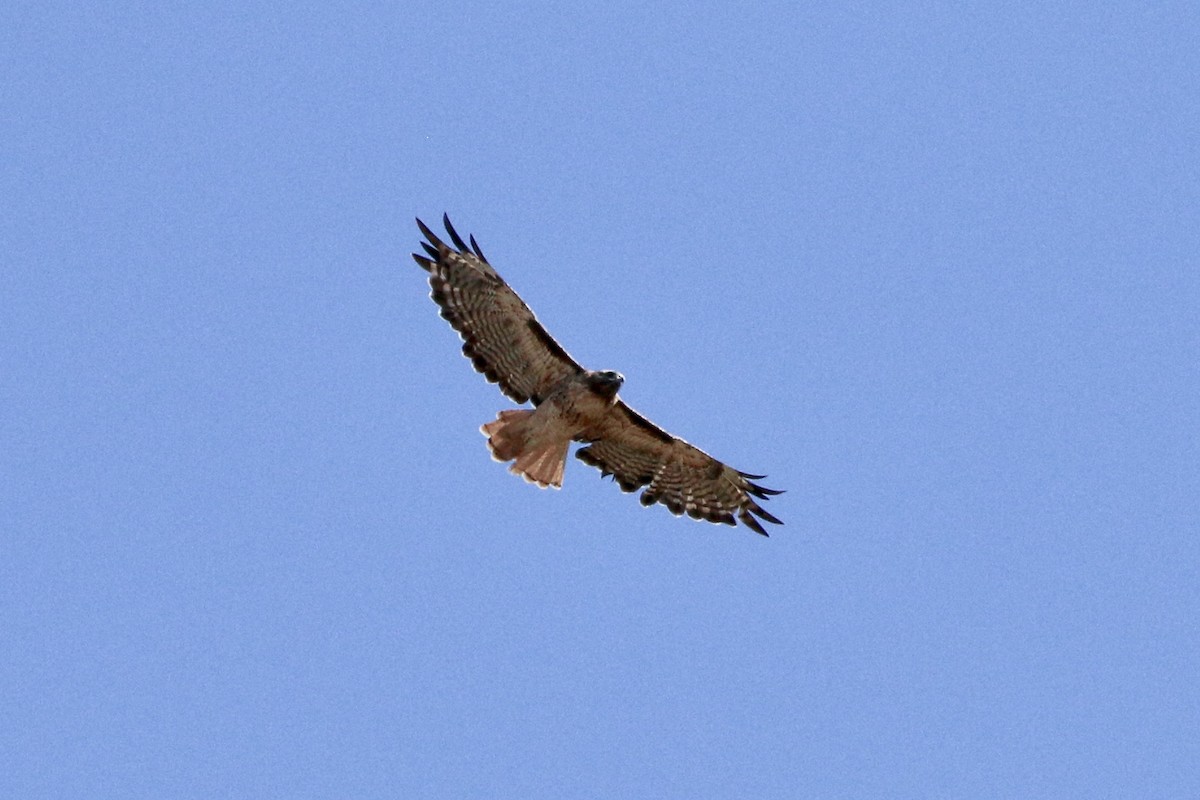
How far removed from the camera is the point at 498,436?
22.2 meters

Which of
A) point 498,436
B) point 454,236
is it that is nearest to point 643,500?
point 498,436

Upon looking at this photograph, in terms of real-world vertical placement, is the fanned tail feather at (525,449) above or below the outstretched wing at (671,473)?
below

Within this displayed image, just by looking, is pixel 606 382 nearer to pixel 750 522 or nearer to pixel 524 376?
pixel 524 376

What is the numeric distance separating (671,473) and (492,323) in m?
3.02

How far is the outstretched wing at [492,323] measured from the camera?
2209 centimetres

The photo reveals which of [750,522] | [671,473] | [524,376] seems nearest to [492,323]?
[524,376]

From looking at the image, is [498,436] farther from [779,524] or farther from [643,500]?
[779,524]

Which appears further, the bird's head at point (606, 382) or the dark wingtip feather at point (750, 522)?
the dark wingtip feather at point (750, 522)

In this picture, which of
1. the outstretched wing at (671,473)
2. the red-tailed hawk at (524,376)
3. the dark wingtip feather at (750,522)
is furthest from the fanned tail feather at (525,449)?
the dark wingtip feather at (750,522)

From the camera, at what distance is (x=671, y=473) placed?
77.5 feet

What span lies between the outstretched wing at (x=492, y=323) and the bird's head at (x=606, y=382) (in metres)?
0.29

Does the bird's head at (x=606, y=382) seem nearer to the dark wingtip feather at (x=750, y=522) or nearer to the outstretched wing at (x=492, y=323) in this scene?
the outstretched wing at (x=492, y=323)

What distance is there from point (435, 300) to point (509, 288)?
3.07 ft

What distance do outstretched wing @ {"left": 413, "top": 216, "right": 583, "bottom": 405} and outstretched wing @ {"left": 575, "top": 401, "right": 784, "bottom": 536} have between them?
100cm
